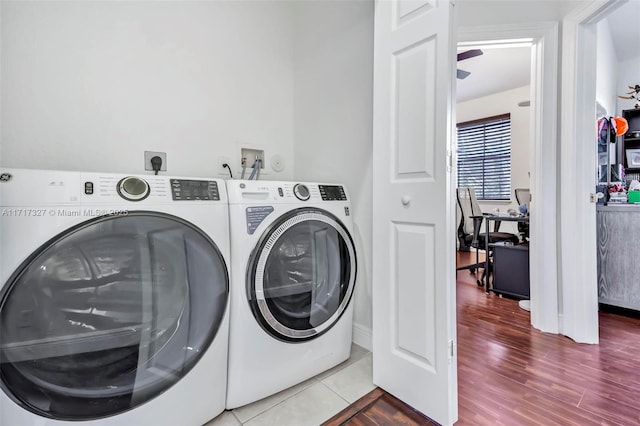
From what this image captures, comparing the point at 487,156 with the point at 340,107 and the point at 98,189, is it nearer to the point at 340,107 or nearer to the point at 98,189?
the point at 340,107

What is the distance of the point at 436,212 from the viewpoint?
114 cm

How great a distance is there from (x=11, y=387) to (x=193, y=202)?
70cm

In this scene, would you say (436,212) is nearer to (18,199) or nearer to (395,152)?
(395,152)

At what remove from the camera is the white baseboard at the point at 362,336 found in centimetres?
171

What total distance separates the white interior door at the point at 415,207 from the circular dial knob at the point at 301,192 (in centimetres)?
34

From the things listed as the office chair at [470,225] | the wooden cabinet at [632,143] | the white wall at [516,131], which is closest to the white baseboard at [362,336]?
the office chair at [470,225]

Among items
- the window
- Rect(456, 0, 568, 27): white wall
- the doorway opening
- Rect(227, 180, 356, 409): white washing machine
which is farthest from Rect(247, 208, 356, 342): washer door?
the window

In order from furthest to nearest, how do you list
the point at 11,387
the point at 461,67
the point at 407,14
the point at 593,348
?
the point at 461,67, the point at 593,348, the point at 407,14, the point at 11,387

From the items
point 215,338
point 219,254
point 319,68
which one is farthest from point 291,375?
point 319,68

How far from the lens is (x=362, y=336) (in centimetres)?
175

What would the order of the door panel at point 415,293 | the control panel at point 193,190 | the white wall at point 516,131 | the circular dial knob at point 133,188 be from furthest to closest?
the white wall at point 516,131
the door panel at point 415,293
the control panel at point 193,190
the circular dial knob at point 133,188

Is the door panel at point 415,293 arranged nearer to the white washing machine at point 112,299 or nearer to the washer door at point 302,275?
the washer door at point 302,275

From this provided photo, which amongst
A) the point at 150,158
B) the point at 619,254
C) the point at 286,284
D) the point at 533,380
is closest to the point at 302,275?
Answer: the point at 286,284

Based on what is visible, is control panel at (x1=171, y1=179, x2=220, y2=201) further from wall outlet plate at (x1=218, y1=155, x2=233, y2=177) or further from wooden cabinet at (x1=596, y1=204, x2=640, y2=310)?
wooden cabinet at (x1=596, y1=204, x2=640, y2=310)
